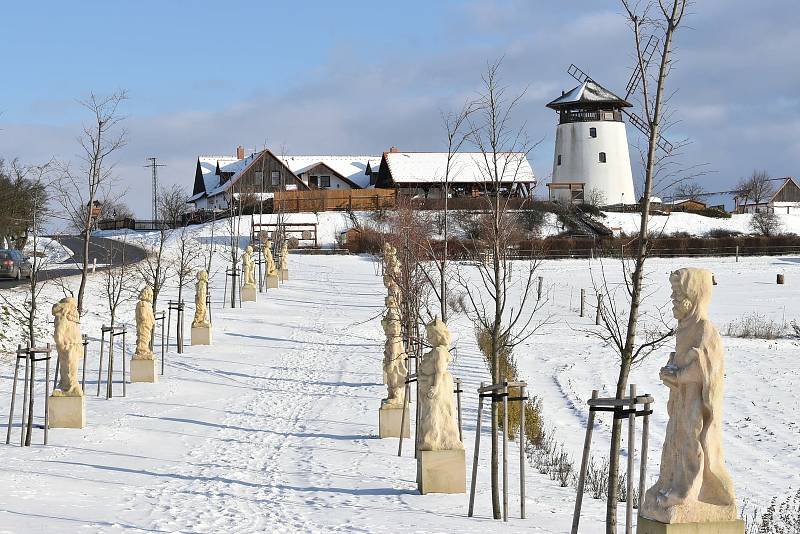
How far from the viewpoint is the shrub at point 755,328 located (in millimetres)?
32344

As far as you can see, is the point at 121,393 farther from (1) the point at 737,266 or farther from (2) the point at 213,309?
(1) the point at 737,266

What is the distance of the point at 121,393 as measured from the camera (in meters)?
Result: 20.1

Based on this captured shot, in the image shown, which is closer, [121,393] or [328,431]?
[328,431]

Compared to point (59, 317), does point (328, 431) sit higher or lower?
lower

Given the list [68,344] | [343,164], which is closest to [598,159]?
[343,164]

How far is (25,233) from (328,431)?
34.8 meters

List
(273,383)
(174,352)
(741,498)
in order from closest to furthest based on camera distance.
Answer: (741,498) → (273,383) → (174,352)

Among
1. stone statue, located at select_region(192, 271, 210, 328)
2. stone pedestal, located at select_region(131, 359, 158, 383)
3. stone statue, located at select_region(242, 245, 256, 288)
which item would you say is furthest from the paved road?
stone pedestal, located at select_region(131, 359, 158, 383)

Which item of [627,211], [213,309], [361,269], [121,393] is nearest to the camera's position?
[121,393]

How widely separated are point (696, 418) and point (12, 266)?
32309 mm

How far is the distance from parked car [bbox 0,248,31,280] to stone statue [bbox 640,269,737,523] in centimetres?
3145

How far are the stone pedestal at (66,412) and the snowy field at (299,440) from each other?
10.6 inches

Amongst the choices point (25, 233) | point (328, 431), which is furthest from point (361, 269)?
point (328, 431)

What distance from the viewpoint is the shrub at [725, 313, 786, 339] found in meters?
32.3
